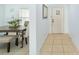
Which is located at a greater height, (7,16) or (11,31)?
(7,16)

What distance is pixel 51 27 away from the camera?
504 centimetres

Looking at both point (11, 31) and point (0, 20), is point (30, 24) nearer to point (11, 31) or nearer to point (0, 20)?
point (11, 31)

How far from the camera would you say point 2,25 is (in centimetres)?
215

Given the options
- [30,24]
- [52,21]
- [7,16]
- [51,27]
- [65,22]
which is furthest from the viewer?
[65,22]

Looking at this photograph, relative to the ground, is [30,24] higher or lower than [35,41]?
higher

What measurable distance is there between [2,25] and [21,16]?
→ 1.50 feet

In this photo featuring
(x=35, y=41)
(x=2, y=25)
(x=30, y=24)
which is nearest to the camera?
(x=2, y=25)
